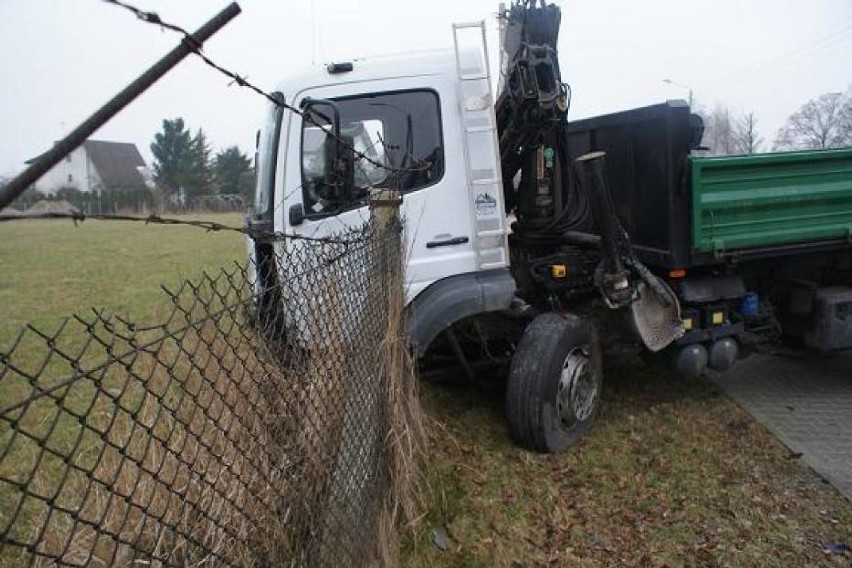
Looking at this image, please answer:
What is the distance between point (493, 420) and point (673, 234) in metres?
1.81

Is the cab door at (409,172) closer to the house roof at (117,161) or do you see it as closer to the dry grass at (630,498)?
the dry grass at (630,498)

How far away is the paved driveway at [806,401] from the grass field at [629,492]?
153mm

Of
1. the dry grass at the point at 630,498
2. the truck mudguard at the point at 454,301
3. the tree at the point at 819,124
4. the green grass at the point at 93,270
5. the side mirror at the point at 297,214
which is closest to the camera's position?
the dry grass at the point at 630,498

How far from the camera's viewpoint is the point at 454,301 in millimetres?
4160

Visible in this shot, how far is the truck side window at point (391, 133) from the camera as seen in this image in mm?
4227

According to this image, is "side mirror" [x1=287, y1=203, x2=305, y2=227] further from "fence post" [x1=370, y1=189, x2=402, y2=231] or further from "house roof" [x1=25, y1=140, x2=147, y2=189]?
"house roof" [x1=25, y1=140, x2=147, y2=189]

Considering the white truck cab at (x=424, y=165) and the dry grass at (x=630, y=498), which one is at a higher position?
the white truck cab at (x=424, y=165)

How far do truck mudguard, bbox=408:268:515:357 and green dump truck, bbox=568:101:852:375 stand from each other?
1.30 m

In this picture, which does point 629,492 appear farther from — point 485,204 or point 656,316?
point 485,204

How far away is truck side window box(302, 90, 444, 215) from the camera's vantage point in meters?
4.23

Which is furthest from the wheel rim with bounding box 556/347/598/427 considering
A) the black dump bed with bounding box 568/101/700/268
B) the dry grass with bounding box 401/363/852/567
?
the black dump bed with bounding box 568/101/700/268

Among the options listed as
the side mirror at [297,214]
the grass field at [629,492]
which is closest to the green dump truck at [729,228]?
the grass field at [629,492]

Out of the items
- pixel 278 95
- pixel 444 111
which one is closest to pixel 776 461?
pixel 444 111

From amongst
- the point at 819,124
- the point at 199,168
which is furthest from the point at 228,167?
the point at 819,124
